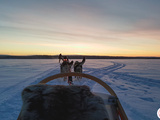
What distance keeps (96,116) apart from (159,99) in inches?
131

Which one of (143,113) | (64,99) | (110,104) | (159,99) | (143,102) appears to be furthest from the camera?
(159,99)

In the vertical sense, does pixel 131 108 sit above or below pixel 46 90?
below

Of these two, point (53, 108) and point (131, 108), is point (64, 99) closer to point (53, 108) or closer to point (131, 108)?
point (53, 108)

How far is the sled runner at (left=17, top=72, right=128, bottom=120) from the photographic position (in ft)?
3.46

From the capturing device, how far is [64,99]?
118 cm

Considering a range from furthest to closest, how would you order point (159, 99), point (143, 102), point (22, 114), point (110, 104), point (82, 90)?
point (159, 99) < point (143, 102) < point (110, 104) < point (82, 90) < point (22, 114)

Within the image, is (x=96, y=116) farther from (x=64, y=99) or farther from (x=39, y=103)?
(x=39, y=103)

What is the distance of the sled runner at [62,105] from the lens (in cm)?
106

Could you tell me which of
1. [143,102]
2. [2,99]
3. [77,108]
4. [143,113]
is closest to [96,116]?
[77,108]

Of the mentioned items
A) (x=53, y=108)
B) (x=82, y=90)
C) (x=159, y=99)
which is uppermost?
(x=82, y=90)

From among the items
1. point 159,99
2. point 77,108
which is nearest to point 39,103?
point 77,108

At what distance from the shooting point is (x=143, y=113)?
8.26 ft

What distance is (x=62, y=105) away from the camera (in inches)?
44.5

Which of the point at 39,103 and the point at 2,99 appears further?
the point at 2,99
